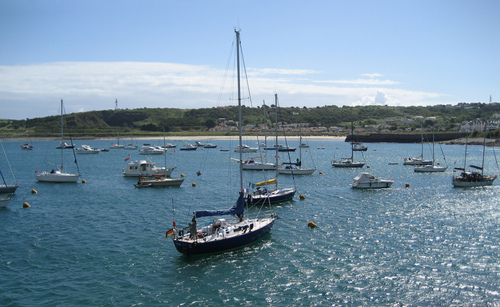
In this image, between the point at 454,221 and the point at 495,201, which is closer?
the point at 454,221

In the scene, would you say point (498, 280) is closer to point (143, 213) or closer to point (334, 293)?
point (334, 293)

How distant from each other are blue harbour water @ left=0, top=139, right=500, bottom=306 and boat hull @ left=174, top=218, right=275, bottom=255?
49 cm

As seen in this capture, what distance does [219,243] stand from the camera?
26484 mm

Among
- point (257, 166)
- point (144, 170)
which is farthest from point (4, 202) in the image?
point (257, 166)

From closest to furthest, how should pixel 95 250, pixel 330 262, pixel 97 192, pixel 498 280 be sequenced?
pixel 498 280 < pixel 330 262 < pixel 95 250 < pixel 97 192

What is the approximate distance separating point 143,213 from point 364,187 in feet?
94.0

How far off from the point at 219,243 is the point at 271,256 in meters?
3.57

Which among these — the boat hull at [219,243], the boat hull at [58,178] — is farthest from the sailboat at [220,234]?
the boat hull at [58,178]

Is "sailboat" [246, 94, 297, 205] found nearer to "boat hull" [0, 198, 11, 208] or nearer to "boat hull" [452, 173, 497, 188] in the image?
"boat hull" [0, 198, 11, 208]

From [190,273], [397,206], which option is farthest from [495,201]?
[190,273]

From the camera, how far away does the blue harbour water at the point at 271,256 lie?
20.8 metres

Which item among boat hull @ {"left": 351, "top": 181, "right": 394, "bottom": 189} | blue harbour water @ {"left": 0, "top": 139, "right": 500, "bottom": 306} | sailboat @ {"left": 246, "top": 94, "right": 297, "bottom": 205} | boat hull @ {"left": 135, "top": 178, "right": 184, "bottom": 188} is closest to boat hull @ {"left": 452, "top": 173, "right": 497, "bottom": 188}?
blue harbour water @ {"left": 0, "top": 139, "right": 500, "bottom": 306}

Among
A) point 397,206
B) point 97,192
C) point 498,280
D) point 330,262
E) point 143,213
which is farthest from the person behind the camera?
point 97,192

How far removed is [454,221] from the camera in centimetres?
3538
